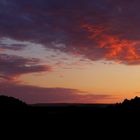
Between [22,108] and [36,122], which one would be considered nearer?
[36,122]

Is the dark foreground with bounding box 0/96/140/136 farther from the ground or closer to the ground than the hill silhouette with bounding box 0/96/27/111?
closer to the ground

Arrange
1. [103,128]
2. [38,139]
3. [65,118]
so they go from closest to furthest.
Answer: [38,139] → [103,128] → [65,118]

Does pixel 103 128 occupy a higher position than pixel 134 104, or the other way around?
pixel 134 104

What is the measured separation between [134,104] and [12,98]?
47.1 feet

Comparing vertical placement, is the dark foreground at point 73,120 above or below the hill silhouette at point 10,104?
below

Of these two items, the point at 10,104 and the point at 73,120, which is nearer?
the point at 73,120

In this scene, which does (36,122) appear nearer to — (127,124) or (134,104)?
(127,124)

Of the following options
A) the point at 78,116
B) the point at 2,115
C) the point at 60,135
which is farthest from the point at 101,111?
the point at 2,115

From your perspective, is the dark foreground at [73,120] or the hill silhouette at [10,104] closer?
the dark foreground at [73,120]

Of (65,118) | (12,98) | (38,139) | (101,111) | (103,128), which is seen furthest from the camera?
(12,98)

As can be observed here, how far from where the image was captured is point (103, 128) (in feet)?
107

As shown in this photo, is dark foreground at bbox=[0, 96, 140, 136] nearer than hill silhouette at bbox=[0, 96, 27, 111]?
Yes

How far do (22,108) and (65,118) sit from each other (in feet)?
18.6

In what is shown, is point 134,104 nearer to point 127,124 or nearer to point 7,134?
point 127,124
